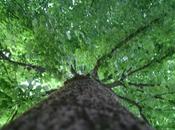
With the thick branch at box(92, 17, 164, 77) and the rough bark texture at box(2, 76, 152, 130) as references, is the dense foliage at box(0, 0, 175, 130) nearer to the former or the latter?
the thick branch at box(92, 17, 164, 77)

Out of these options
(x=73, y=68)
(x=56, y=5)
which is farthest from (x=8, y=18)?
(x=73, y=68)

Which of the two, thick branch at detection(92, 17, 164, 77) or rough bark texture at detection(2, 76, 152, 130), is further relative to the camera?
thick branch at detection(92, 17, 164, 77)

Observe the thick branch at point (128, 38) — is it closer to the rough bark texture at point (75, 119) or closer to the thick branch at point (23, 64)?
the thick branch at point (23, 64)

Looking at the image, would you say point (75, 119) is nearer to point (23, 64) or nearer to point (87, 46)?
point (87, 46)

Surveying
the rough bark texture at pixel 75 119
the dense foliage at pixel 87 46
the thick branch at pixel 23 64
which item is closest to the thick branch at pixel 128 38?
the dense foliage at pixel 87 46

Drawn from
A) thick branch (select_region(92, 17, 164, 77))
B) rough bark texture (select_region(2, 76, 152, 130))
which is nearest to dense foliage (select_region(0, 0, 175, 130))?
thick branch (select_region(92, 17, 164, 77))

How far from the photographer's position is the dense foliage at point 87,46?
19.4 ft

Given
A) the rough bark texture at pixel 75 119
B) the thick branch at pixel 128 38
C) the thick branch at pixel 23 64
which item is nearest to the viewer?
the rough bark texture at pixel 75 119

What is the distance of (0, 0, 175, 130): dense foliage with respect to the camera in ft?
19.4

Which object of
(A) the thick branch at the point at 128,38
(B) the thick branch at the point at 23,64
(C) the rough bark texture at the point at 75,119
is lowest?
(C) the rough bark texture at the point at 75,119

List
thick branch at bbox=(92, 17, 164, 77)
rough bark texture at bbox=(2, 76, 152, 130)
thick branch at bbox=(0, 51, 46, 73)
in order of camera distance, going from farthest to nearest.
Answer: thick branch at bbox=(0, 51, 46, 73) → thick branch at bbox=(92, 17, 164, 77) → rough bark texture at bbox=(2, 76, 152, 130)

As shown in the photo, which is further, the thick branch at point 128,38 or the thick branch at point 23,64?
the thick branch at point 23,64

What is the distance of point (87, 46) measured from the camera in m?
6.35

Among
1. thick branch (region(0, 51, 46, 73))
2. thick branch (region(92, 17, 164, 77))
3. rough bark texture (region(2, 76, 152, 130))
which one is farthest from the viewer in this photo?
thick branch (region(0, 51, 46, 73))
